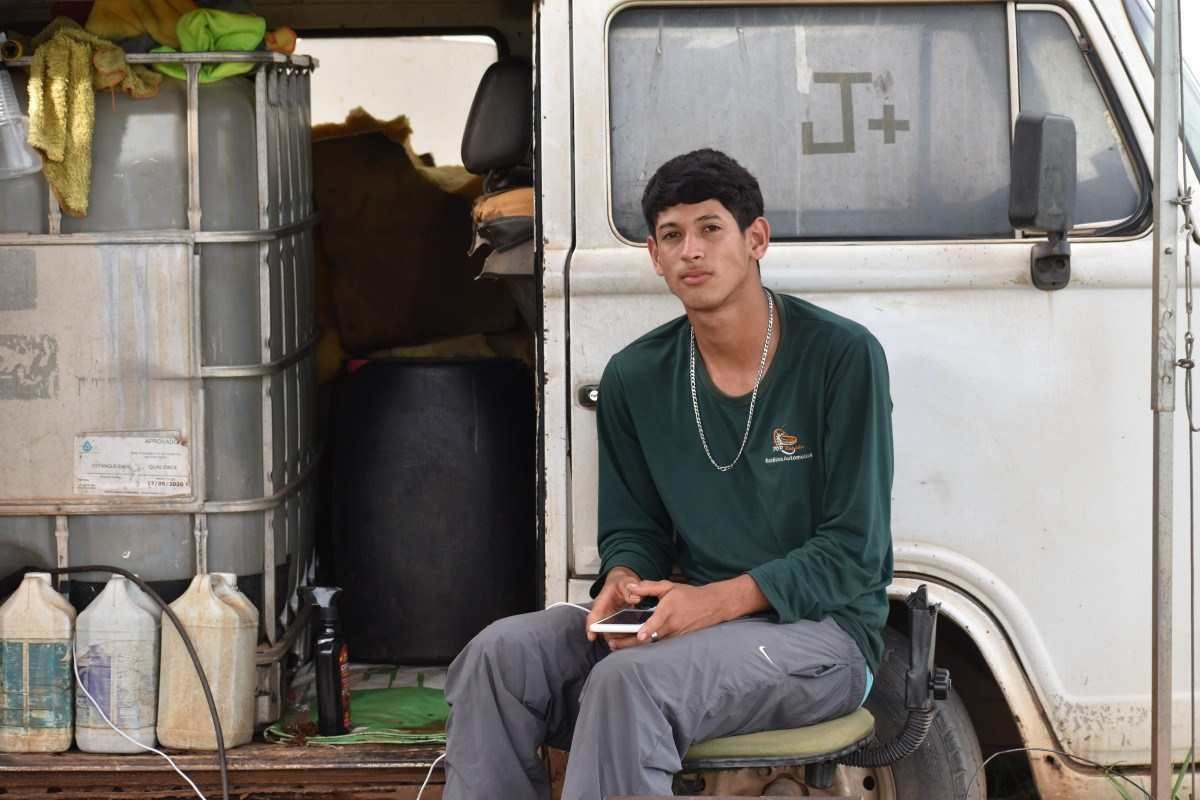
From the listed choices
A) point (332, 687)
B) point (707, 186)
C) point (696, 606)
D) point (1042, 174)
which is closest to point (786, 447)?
point (696, 606)

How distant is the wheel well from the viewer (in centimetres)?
366

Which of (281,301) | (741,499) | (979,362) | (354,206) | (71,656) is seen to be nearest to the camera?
(741,499)

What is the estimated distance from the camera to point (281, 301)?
159 inches

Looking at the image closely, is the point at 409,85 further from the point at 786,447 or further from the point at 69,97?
the point at 786,447

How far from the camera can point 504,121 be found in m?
3.93

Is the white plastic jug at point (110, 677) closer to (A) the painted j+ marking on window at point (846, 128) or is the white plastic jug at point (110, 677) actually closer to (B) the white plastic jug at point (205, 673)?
(B) the white plastic jug at point (205, 673)

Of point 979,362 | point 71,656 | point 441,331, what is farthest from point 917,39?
point 71,656

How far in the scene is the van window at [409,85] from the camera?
595 centimetres

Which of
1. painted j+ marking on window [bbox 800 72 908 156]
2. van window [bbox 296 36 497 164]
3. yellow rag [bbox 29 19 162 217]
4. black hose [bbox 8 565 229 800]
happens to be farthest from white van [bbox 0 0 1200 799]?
van window [bbox 296 36 497 164]

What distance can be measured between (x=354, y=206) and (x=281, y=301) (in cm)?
110

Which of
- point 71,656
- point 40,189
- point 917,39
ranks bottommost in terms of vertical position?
point 71,656

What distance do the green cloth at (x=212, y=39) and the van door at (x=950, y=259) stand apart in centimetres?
86

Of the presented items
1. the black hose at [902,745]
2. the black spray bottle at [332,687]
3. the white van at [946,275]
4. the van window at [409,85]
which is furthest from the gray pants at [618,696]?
the van window at [409,85]

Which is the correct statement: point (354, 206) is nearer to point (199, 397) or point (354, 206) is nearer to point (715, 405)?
point (199, 397)
